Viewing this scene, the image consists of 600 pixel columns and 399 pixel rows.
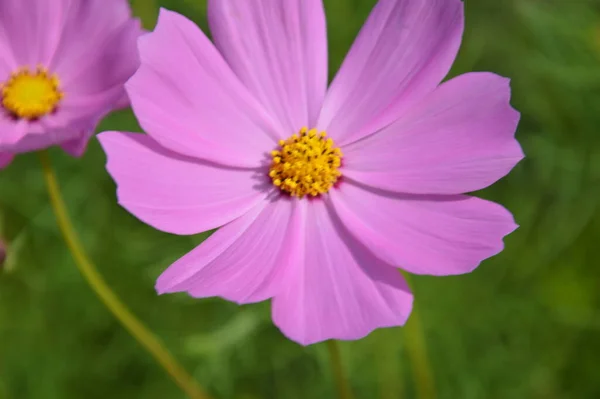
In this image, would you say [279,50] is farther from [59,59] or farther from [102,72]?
[59,59]

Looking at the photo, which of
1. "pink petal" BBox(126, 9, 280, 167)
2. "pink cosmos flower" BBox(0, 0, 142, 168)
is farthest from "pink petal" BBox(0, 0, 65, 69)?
"pink petal" BBox(126, 9, 280, 167)

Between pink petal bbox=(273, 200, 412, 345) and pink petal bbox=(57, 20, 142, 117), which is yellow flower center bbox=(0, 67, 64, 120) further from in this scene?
pink petal bbox=(273, 200, 412, 345)

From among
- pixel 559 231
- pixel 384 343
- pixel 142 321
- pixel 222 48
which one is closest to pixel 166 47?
pixel 222 48

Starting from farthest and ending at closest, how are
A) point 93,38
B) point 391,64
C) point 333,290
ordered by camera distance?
1. point 93,38
2. point 391,64
3. point 333,290

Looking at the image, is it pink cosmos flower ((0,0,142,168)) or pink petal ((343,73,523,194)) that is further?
pink cosmos flower ((0,0,142,168))

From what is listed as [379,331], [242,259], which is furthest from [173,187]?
[379,331]

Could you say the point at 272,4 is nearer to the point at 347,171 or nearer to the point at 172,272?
the point at 347,171
